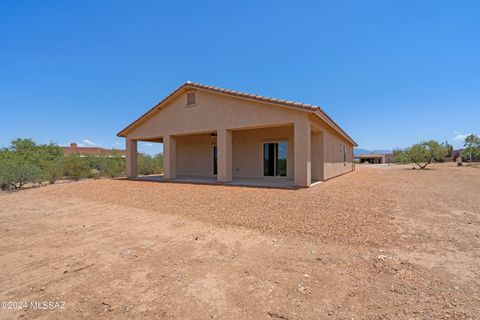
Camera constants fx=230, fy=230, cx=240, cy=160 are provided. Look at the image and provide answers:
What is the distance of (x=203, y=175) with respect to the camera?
16.7 metres

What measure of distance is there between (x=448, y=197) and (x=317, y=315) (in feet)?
29.1

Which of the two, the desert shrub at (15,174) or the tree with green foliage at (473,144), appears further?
the tree with green foliage at (473,144)

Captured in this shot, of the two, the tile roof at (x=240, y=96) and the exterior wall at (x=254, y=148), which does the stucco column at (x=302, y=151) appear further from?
the exterior wall at (x=254, y=148)

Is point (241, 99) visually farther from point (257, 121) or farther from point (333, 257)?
point (333, 257)

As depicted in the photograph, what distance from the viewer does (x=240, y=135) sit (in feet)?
48.7

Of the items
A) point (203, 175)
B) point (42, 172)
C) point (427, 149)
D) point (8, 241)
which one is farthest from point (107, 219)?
point (427, 149)

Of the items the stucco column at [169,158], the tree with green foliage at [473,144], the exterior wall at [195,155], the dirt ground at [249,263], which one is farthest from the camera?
the tree with green foliage at [473,144]

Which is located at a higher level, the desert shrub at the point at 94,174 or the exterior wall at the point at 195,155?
the exterior wall at the point at 195,155

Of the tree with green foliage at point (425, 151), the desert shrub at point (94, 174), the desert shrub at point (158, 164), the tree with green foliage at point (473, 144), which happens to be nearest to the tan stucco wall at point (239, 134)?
the desert shrub at point (94, 174)

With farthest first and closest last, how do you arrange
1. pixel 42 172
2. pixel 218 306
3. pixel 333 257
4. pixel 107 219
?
pixel 42 172, pixel 107 219, pixel 333 257, pixel 218 306

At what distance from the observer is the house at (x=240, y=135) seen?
10031mm

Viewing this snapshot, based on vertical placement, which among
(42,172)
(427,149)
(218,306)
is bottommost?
(218,306)

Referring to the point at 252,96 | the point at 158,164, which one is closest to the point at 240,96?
the point at 252,96

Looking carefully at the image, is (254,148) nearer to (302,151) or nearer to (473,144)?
(302,151)
